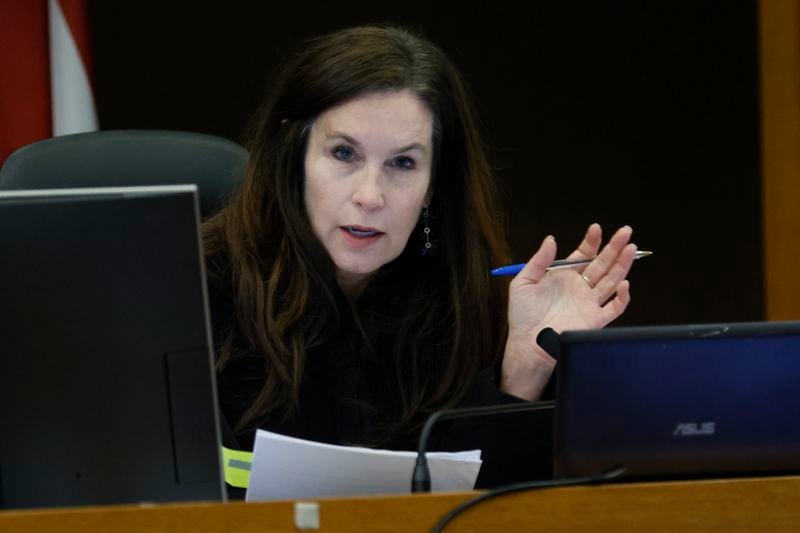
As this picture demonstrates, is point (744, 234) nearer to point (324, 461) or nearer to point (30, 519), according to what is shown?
point (324, 461)

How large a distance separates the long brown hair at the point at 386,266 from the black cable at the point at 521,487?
640 millimetres

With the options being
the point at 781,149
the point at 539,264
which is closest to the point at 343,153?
the point at 539,264

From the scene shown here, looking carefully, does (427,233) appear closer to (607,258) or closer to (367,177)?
(367,177)

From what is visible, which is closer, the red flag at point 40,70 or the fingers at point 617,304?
the fingers at point 617,304

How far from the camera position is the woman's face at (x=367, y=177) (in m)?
1.78

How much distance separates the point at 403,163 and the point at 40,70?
1.38 meters

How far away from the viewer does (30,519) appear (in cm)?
107

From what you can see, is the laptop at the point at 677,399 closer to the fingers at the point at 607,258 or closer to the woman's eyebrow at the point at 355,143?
the fingers at the point at 607,258

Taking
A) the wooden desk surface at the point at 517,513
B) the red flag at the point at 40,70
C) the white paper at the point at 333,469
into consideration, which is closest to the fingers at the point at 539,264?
the white paper at the point at 333,469

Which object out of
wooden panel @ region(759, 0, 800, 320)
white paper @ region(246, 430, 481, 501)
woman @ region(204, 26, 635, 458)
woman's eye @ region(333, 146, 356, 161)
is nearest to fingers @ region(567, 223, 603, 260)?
woman @ region(204, 26, 635, 458)

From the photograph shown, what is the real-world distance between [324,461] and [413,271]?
743mm

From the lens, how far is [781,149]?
10.5 ft

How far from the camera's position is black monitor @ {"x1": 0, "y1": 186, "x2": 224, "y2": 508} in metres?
1.12

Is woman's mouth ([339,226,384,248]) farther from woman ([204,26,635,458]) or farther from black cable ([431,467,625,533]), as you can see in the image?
black cable ([431,467,625,533])
